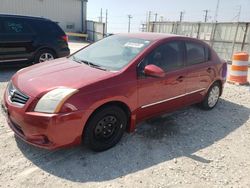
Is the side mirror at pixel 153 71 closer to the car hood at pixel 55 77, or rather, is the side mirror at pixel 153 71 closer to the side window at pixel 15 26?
the car hood at pixel 55 77

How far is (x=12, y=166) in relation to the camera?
118 inches

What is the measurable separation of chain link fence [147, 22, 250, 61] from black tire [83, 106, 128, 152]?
36.6 ft

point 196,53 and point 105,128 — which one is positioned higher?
point 196,53

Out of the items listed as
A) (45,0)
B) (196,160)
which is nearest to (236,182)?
(196,160)

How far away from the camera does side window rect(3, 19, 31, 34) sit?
7.03 meters

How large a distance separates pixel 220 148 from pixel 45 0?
22.1 metres

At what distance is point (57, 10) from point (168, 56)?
2128 cm

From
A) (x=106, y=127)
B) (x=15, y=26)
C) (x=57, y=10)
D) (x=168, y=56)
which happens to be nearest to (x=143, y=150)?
(x=106, y=127)

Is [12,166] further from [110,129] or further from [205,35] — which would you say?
[205,35]

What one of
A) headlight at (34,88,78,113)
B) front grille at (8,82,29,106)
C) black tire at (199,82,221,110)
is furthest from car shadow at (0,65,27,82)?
black tire at (199,82,221,110)

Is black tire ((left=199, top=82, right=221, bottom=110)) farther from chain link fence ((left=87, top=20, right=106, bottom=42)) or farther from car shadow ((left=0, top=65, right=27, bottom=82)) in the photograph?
chain link fence ((left=87, top=20, right=106, bottom=42))

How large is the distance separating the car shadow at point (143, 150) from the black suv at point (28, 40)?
4371 millimetres

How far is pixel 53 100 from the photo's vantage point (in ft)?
9.43

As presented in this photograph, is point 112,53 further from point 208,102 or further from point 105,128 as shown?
point 208,102
